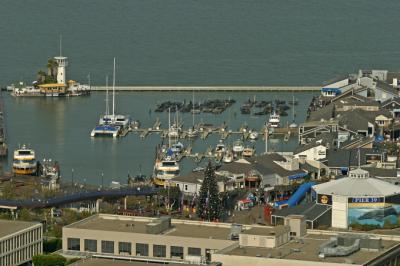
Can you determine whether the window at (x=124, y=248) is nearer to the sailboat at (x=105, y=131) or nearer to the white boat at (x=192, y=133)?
the white boat at (x=192, y=133)

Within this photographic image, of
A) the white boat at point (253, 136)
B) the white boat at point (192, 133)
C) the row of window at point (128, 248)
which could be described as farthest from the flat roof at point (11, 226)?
the white boat at point (253, 136)

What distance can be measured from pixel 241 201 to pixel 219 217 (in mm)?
2569

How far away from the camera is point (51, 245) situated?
46656mm

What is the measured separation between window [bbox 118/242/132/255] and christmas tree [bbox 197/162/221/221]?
5621 millimetres

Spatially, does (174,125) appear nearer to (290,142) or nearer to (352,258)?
(290,142)

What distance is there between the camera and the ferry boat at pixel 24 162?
2306 inches

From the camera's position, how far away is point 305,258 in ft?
134

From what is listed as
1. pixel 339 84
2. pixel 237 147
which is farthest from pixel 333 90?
pixel 237 147

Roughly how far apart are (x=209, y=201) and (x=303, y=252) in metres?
8.72

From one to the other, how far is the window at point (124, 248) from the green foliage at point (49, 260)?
1.10 metres

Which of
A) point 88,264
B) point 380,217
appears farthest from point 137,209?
point 88,264

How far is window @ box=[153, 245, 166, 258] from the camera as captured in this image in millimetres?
43812

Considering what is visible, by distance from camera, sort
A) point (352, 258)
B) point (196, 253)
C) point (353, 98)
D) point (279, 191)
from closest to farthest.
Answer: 1. point (352, 258)
2. point (196, 253)
3. point (279, 191)
4. point (353, 98)

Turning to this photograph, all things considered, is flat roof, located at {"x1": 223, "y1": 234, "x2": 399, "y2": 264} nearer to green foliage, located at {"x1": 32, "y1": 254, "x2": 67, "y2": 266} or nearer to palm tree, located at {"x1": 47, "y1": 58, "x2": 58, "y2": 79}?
green foliage, located at {"x1": 32, "y1": 254, "x2": 67, "y2": 266}
